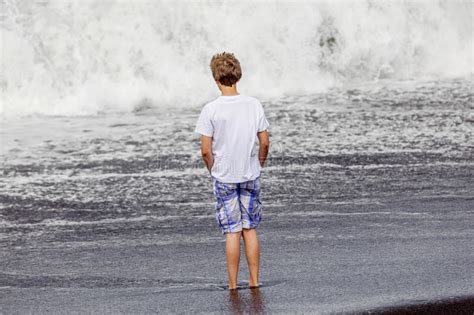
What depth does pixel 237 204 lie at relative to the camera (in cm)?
612

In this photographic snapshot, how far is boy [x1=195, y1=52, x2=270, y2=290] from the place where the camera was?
6008mm

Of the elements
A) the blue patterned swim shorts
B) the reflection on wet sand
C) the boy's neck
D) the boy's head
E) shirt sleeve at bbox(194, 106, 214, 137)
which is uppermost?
the boy's head

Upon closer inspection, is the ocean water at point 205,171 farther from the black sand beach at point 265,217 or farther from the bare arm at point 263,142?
the bare arm at point 263,142

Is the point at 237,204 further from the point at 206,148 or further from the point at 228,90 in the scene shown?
the point at 228,90

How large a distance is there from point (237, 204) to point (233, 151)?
297mm

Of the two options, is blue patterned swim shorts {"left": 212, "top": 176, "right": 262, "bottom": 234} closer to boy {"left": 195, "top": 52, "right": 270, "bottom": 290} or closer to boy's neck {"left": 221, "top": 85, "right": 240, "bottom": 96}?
boy {"left": 195, "top": 52, "right": 270, "bottom": 290}

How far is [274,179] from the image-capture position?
927 centimetres

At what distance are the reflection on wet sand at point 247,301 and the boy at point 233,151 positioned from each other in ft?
0.30

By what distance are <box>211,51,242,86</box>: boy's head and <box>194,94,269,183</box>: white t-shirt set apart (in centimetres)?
10

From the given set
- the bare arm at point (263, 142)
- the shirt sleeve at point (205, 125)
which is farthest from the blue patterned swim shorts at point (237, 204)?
the shirt sleeve at point (205, 125)

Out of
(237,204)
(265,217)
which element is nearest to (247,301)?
(237,204)

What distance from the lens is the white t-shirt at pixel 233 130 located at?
19.7 feet

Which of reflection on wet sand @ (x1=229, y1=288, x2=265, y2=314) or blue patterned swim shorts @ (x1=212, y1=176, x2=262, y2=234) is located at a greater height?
blue patterned swim shorts @ (x1=212, y1=176, x2=262, y2=234)

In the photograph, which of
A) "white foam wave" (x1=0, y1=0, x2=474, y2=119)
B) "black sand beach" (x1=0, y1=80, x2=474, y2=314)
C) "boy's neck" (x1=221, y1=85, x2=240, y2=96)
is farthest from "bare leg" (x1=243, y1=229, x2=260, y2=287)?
"white foam wave" (x1=0, y1=0, x2=474, y2=119)
